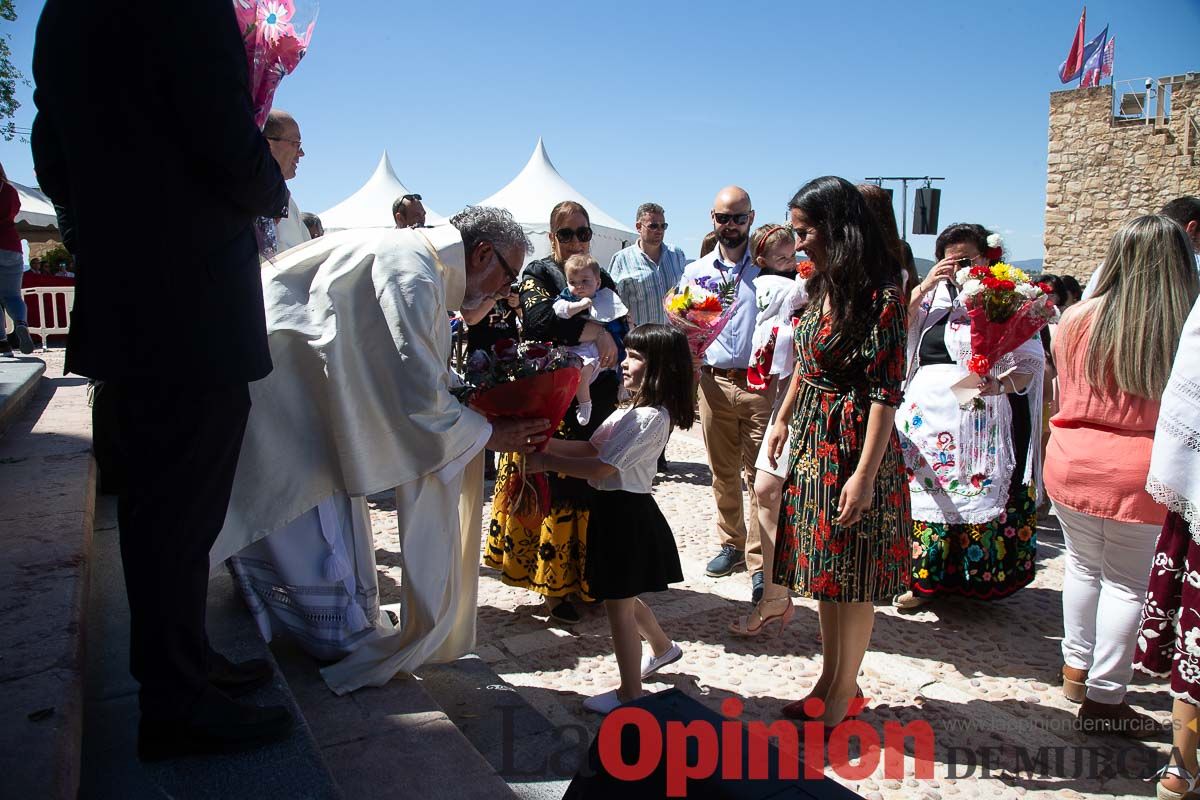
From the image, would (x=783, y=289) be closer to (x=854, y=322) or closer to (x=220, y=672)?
(x=854, y=322)

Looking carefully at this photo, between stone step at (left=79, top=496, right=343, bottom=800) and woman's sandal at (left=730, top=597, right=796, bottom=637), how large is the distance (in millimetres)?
2381

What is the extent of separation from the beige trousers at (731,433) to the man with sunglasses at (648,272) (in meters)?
1.87

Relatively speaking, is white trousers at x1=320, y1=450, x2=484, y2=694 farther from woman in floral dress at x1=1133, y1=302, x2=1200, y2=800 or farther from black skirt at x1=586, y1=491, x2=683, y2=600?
woman in floral dress at x1=1133, y1=302, x2=1200, y2=800

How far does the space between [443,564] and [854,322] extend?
69.1 inches

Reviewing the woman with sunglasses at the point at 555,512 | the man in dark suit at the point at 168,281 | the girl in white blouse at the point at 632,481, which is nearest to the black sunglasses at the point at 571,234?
the woman with sunglasses at the point at 555,512

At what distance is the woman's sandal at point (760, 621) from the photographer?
164 inches

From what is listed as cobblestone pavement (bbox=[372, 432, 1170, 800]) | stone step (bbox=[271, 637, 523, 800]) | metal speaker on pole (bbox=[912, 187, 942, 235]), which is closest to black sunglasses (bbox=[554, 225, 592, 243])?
cobblestone pavement (bbox=[372, 432, 1170, 800])

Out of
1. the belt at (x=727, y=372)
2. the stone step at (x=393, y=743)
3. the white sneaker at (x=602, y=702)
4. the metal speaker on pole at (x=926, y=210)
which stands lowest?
the white sneaker at (x=602, y=702)

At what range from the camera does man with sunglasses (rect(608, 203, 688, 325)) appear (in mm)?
7180

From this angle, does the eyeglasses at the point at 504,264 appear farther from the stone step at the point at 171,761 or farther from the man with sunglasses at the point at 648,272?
the man with sunglasses at the point at 648,272

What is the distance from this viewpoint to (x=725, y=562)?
16.9ft

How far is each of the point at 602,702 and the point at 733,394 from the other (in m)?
2.43

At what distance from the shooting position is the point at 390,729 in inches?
99.2

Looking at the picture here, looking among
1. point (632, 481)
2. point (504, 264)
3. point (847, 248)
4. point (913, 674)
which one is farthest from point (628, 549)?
point (913, 674)
